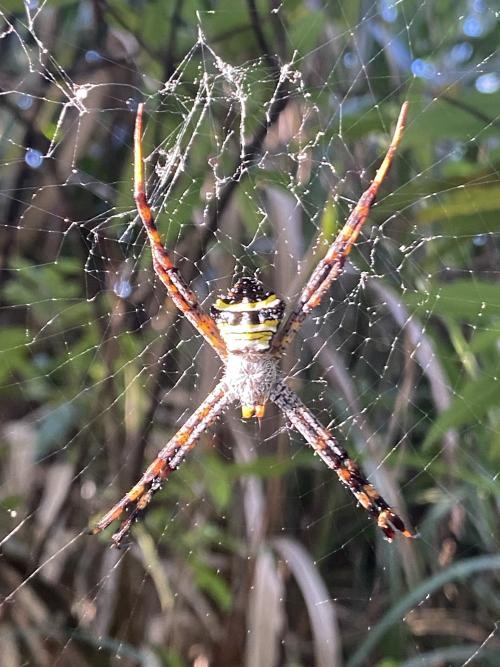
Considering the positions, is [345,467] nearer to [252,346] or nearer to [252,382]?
[252,382]

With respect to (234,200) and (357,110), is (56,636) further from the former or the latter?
(357,110)

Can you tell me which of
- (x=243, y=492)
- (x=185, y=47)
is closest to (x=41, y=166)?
(x=185, y=47)

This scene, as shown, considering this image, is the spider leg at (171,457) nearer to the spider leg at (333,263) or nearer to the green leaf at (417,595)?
the spider leg at (333,263)

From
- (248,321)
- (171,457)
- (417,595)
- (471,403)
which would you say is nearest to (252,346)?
(248,321)

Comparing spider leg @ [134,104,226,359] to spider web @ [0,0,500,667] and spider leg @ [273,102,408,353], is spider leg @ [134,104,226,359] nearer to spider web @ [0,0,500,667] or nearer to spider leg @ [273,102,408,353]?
spider leg @ [273,102,408,353]

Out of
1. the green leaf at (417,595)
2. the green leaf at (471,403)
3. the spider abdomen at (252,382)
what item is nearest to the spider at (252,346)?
the spider abdomen at (252,382)

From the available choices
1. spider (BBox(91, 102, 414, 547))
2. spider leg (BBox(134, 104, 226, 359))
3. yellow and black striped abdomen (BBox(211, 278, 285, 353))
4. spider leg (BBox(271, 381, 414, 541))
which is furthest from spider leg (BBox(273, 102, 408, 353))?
spider leg (BBox(271, 381, 414, 541))
